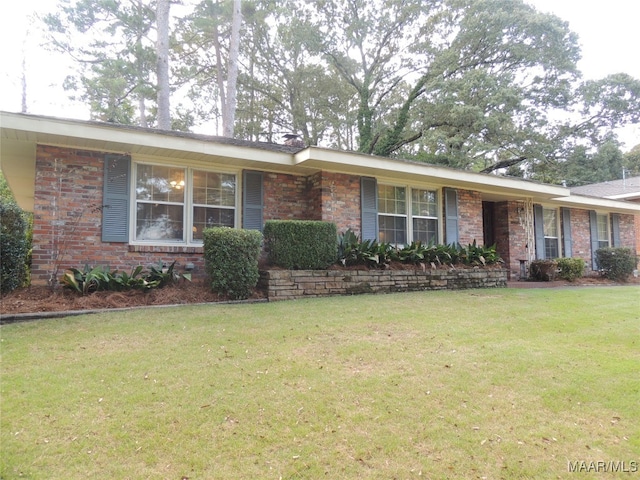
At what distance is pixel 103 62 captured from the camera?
15672 millimetres

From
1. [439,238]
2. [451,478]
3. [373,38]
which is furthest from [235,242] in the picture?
[373,38]

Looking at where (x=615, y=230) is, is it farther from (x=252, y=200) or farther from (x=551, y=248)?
(x=252, y=200)

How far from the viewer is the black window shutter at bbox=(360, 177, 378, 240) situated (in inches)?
354

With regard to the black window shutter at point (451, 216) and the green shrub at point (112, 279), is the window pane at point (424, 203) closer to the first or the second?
the black window shutter at point (451, 216)

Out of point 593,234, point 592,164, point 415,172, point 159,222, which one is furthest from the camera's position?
point 592,164

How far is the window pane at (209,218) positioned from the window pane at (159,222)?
0.28 metres

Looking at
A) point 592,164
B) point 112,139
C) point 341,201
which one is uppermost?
point 592,164

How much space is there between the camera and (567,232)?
13.1 meters

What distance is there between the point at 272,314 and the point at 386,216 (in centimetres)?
522

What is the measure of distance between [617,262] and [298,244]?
35.4 ft

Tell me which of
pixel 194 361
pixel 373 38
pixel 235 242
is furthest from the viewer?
pixel 373 38

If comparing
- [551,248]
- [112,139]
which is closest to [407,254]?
[112,139]

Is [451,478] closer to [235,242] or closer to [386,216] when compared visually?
[235,242]

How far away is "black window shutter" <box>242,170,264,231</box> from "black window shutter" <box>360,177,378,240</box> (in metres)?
2.40
